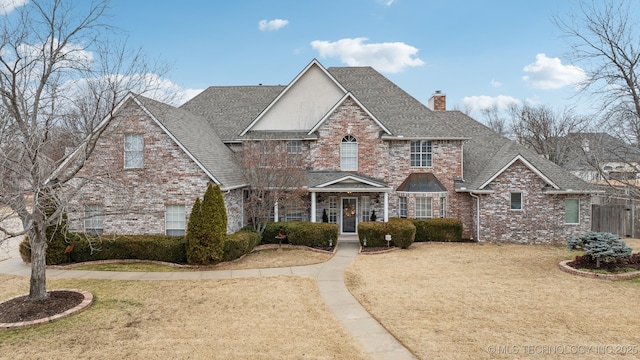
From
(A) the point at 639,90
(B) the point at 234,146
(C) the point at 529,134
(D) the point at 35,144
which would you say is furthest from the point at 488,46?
(C) the point at 529,134

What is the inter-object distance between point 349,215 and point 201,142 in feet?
31.3

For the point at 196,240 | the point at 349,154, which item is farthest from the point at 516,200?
the point at 196,240

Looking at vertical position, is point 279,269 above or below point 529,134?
below

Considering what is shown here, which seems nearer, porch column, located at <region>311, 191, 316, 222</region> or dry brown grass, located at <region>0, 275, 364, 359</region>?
dry brown grass, located at <region>0, 275, 364, 359</region>

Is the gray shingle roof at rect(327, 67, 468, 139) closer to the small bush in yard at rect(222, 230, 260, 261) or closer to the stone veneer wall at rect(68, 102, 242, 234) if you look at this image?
the small bush in yard at rect(222, 230, 260, 261)

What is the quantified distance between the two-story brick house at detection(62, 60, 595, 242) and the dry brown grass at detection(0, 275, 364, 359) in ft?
20.6

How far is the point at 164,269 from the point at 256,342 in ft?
26.7

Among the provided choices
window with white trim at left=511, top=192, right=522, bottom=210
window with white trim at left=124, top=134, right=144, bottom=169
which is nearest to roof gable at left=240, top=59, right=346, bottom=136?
window with white trim at left=124, top=134, right=144, bottom=169

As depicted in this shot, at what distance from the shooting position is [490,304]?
10.1 m

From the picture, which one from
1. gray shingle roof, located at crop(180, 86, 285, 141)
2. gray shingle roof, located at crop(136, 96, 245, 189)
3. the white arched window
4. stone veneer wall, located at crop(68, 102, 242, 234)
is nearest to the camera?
stone veneer wall, located at crop(68, 102, 242, 234)

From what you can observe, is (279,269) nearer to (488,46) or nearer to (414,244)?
(414,244)

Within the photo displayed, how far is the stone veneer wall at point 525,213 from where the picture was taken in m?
19.4

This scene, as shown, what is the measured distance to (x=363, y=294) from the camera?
11016 millimetres

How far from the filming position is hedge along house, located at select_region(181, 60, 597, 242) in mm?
19453
